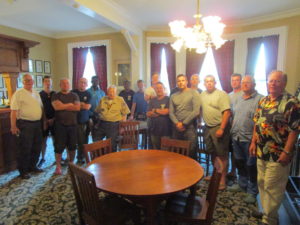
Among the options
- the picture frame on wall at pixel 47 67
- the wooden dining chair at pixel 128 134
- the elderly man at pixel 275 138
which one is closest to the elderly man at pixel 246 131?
the elderly man at pixel 275 138

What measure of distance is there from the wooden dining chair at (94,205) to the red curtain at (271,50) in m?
4.03

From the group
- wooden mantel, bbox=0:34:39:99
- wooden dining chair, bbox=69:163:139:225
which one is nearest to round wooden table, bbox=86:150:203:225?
wooden dining chair, bbox=69:163:139:225

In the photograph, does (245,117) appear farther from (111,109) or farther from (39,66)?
(39,66)

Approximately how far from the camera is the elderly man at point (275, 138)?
5.72 ft

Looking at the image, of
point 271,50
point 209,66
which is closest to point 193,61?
point 209,66

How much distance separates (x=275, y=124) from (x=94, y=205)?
1.60 meters

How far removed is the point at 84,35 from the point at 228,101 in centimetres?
442

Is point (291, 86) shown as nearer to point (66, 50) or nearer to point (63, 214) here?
point (63, 214)

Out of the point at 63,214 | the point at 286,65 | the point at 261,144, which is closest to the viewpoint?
the point at 261,144

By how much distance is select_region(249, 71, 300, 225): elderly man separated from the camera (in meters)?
Result: 1.74

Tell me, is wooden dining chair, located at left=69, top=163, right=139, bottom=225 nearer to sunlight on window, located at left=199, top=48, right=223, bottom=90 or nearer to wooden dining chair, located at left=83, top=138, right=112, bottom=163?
wooden dining chair, located at left=83, top=138, right=112, bottom=163

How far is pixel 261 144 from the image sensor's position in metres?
1.93

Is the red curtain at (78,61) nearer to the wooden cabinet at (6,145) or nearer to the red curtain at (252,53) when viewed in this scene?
the wooden cabinet at (6,145)

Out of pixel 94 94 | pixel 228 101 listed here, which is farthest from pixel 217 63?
pixel 94 94
